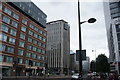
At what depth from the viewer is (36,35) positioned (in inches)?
2744

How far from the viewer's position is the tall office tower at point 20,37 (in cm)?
4897

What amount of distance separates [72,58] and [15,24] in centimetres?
10616

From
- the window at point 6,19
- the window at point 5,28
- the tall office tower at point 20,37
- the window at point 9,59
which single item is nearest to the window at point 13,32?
the tall office tower at point 20,37

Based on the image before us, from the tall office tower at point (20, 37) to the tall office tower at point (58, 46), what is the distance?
42734 mm

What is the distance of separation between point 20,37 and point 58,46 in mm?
64224

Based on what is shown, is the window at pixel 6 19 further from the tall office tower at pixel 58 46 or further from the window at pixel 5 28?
the tall office tower at pixel 58 46

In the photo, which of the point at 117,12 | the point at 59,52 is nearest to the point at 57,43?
the point at 59,52

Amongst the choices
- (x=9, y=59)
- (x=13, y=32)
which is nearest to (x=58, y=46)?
(x=13, y=32)

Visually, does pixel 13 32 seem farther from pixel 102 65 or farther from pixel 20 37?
pixel 102 65

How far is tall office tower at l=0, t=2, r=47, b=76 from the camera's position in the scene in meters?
49.0

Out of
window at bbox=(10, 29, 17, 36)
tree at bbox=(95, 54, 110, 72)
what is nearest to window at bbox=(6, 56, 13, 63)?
window at bbox=(10, 29, 17, 36)

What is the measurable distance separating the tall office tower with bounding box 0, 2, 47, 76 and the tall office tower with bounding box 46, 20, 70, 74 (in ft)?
140

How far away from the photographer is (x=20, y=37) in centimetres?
5762

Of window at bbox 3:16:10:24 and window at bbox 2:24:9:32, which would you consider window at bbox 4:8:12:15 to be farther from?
window at bbox 2:24:9:32
